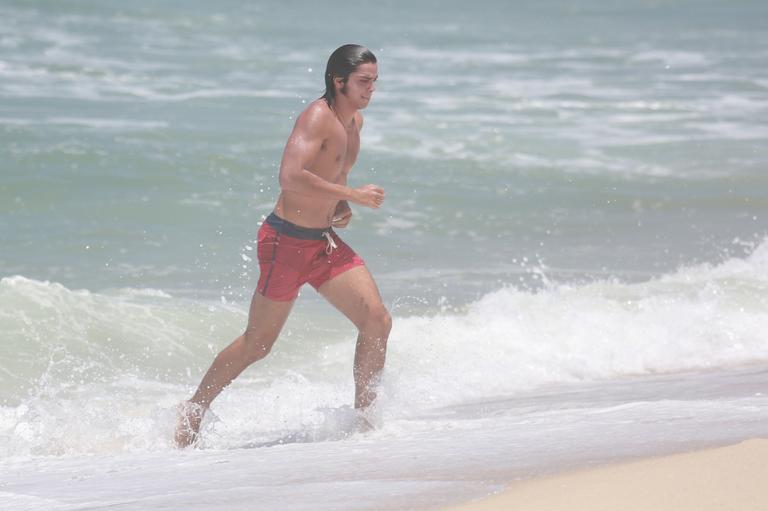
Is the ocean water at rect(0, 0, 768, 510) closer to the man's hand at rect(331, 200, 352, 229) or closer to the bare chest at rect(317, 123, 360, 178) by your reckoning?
the man's hand at rect(331, 200, 352, 229)

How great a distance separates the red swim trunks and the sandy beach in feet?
5.03

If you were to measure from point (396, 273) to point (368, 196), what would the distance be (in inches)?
203

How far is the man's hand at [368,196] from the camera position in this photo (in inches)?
216

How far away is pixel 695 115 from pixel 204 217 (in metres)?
9.34

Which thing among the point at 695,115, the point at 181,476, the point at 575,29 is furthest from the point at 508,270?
the point at 575,29

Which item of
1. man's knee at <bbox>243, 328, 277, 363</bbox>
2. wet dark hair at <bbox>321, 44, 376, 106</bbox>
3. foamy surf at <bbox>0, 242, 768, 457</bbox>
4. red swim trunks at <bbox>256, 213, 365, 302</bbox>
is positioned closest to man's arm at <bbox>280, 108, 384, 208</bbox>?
wet dark hair at <bbox>321, 44, 376, 106</bbox>

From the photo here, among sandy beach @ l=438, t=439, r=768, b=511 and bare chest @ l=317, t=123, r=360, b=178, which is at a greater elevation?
bare chest @ l=317, t=123, r=360, b=178

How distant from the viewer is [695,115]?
1955 cm

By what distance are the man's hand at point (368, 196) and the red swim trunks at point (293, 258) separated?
363 mm

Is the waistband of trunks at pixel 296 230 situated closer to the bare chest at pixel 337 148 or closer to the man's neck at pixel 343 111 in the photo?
the bare chest at pixel 337 148

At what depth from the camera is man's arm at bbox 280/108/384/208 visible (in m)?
5.55

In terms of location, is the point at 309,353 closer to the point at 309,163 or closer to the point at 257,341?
the point at 257,341

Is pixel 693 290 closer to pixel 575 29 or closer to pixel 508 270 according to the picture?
pixel 508 270

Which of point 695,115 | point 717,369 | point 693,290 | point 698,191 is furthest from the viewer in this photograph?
point 695,115
